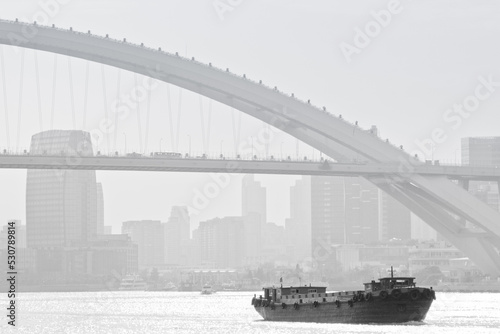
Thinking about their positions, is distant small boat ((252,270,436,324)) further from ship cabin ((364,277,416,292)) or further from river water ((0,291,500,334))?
river water ((0,291,500,334))

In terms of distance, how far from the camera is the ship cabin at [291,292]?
237 feet

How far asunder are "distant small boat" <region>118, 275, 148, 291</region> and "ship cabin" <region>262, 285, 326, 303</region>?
100213 mm

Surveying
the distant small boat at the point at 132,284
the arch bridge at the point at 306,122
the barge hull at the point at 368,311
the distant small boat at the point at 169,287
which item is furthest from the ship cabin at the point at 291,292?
the distant small boat at the point at 169,287

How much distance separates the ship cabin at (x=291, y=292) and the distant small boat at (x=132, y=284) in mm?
100213

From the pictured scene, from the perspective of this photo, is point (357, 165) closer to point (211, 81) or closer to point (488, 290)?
point (211, 81)

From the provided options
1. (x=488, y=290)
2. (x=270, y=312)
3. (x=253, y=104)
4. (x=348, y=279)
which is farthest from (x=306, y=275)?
(x=270, y=312)

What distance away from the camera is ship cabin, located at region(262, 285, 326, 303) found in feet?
237

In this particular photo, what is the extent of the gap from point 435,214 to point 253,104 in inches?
732

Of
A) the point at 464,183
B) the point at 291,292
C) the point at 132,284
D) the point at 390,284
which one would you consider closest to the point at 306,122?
the point at 464,183

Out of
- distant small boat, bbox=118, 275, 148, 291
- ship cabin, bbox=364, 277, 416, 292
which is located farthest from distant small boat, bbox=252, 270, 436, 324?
distant small boat, bbox=118, 275, 148, 291

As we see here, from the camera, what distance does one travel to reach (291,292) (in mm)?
73625

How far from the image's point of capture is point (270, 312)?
7419 centimetres

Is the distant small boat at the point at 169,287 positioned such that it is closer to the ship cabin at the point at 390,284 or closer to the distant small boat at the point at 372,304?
the distant small boat at the point at 372,304

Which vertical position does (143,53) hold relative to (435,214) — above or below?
above
